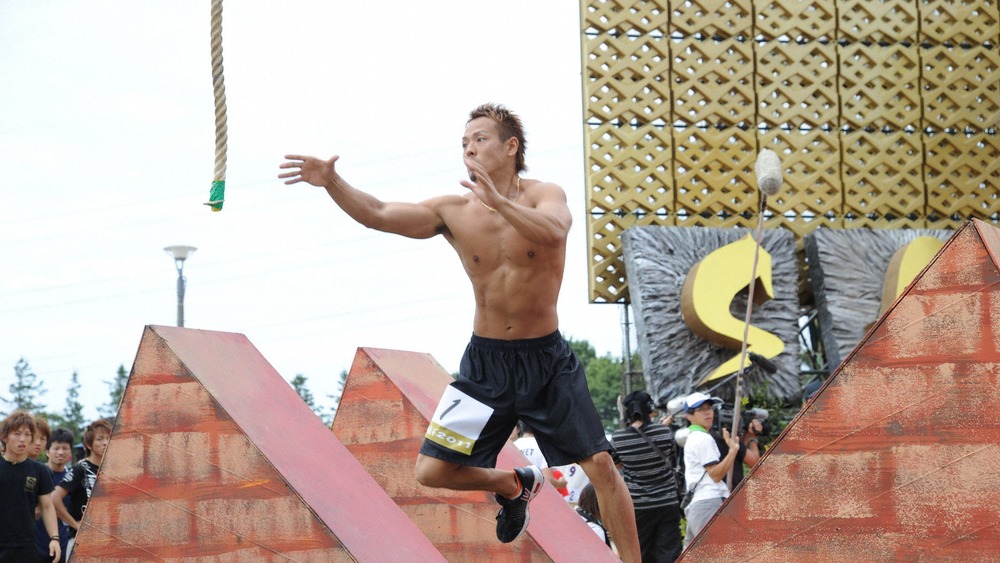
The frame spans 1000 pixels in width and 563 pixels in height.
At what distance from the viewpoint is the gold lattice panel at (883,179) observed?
46.2 feet

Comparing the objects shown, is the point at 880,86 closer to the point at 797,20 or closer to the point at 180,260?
the point at 797,20

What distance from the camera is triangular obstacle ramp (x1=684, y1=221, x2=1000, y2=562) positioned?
12.7 ft

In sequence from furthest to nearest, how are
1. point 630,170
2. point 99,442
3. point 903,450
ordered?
point 630,170, point 99,442, point 903,450

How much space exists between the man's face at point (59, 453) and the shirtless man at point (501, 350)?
402cm

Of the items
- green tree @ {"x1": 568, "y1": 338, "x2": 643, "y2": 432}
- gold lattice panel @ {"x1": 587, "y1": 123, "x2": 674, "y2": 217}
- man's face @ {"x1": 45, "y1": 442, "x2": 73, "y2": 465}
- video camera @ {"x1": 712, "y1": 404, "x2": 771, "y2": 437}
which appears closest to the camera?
man's face @ {"x1": 45, "y1": 442, "x2": 73, "y2": 465}

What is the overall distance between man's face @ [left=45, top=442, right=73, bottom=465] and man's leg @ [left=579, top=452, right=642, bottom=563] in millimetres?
4484

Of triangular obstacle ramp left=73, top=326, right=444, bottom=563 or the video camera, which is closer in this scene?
triangular obstacle ramp left=73, top=326, right=444, bottom=563

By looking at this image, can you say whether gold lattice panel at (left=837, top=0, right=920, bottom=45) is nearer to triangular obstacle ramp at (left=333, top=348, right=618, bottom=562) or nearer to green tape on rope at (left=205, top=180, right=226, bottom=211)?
triangular obstacle ramp at (left=333, top=348, right=618, bottom=562)

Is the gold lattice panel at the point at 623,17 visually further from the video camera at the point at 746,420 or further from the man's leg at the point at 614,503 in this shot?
the man's leg at the point at 614,503

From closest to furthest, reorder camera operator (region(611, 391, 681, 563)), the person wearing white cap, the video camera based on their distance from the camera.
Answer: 1. the person wearing white cap
2. camera operator (region(611, 391, 681, 563))
3. the video camera

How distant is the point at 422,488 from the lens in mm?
5578

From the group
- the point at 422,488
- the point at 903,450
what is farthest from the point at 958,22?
the point at 903,450

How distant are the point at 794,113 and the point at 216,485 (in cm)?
1103

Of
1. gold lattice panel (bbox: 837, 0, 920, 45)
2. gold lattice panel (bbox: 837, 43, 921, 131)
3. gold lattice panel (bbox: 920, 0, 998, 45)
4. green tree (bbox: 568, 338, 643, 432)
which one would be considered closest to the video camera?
gold lattice panel (bbox: 837, 43, 921, 131)
